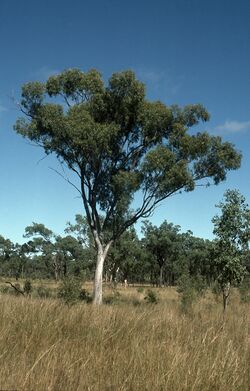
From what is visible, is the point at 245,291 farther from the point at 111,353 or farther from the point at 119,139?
the point at 111,353

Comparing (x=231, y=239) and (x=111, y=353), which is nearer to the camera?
(x=111, y=353)

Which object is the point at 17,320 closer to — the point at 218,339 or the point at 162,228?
the point at 218,339

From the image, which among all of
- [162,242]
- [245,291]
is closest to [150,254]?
[162,242]

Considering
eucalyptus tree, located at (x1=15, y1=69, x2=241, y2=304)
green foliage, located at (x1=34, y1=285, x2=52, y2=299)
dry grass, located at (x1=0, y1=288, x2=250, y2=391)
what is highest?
eucalyptus tree, located at (x1=15, y1=69, x2=241, y2=304)

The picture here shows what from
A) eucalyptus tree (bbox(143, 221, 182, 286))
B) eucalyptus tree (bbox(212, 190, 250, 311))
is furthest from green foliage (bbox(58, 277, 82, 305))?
eucalyptus tree (bbox(143, 221, 182, 286))

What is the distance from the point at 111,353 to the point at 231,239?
1431 centimetres

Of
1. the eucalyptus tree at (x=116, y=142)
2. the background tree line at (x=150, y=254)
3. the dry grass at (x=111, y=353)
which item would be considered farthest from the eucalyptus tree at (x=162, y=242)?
the dry grass at (x=111, y=353)

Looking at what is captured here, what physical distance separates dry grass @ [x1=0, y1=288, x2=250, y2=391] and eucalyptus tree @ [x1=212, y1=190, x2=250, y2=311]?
1203 centimetres

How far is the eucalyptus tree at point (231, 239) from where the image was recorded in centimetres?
1738

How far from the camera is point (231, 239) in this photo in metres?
17.6

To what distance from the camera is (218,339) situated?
4516mm

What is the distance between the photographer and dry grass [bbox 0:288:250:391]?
125 inches

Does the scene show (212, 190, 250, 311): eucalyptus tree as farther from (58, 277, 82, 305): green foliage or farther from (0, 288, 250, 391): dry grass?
(0, 288, 250, 391): dry grass

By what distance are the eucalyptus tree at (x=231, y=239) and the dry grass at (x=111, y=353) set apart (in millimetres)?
12034
